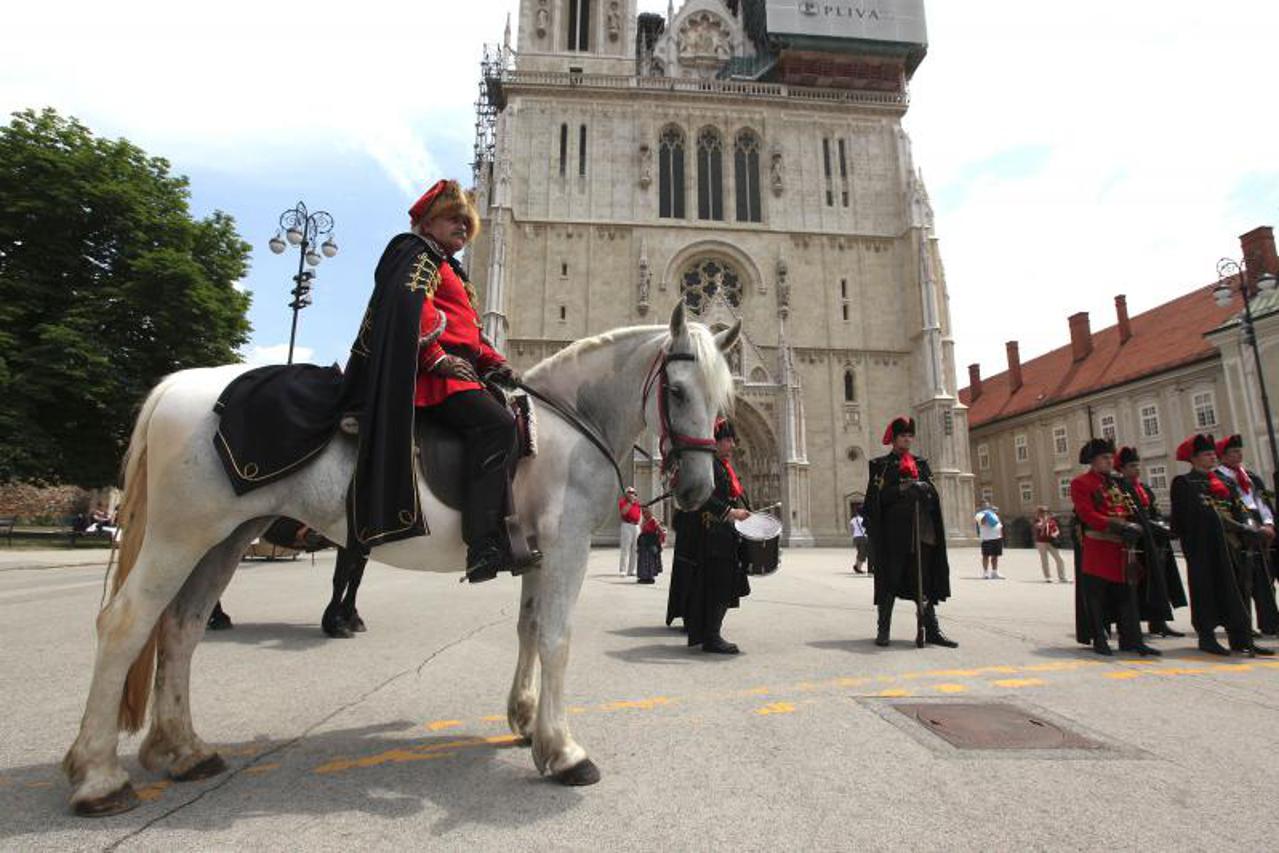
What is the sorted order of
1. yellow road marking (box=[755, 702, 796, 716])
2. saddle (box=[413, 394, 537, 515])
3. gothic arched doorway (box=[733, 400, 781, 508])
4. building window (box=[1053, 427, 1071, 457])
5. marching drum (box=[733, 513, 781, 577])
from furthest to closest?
building window (box=[1053, 427, 1071, 457]) → gothic arched doorway (box=[733, 400, 781, 508]) → marching drum (box=[733, 513, 781, 577]) → yellow road marking (box=[755, 702, 796, 716]) → saddle (box=[413, 394, 537, 515])

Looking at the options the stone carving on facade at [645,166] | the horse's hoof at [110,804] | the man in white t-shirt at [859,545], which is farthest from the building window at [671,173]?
the horse's hoof at [110,804]

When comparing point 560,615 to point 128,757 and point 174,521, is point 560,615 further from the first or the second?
point 128,757

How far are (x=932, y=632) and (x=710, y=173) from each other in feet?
110

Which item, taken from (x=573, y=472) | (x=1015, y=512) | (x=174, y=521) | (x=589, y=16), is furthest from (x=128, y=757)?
(x=1015, y=512)

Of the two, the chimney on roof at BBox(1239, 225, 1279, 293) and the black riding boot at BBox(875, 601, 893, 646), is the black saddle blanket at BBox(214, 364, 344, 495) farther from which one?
the chimney on roof at BBox(1239, 225, 1279, 293)

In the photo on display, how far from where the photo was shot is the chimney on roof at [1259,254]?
29.9 m

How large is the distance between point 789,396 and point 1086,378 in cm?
1943

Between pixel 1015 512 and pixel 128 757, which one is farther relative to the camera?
pixel 1015 512

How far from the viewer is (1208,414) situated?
29.5 metres

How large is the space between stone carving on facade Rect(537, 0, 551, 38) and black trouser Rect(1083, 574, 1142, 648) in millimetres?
39927

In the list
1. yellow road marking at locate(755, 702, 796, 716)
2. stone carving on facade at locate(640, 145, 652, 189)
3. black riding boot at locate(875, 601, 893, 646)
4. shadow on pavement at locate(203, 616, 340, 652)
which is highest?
stone carving on facade at locate(640, 145, 652, 189)

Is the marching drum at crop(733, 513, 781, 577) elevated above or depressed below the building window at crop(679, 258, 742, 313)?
below

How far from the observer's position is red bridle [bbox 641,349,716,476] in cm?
317

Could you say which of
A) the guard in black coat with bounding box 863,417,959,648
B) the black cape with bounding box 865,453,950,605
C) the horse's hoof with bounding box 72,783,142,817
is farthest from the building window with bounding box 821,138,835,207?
the horse's hoof with bounding box 72,783,142,817
